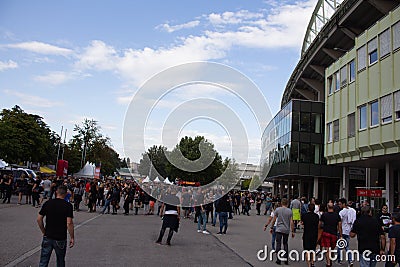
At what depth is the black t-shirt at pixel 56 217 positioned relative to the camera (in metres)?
7.06

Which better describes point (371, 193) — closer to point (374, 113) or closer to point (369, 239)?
point (374, 113)

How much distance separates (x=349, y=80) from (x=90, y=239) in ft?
80.2

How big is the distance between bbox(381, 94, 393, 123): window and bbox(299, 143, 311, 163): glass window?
69.5 ft

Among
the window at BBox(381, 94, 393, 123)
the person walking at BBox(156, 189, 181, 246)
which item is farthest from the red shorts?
the window at BBox(381, 94, 393, 123)

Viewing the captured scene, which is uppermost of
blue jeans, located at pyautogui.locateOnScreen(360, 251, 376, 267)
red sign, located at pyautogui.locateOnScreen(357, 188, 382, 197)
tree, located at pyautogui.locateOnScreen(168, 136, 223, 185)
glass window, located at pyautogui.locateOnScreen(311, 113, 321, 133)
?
Result: glass window, located at pyautogui.locateOnScreen(311, 113, 321, 133)

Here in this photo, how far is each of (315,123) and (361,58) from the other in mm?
18822

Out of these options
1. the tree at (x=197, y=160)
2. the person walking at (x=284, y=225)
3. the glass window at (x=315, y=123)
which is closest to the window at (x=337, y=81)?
the glass window at (x=315, y=123)

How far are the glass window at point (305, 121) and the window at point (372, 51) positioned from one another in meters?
19.2

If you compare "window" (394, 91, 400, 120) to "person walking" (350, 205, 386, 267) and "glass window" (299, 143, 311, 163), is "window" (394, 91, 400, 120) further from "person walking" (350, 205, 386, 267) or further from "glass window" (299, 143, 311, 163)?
"glass window" (299, 143, 311, 163)

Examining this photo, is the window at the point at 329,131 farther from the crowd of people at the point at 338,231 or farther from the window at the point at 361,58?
the crowd of people at the point at 338,231

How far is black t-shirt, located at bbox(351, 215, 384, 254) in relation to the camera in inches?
344

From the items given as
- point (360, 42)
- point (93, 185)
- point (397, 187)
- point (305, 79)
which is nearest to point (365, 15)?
point (360, 42)

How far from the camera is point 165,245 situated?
12.7 metres

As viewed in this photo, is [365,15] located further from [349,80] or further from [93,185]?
[93,185]
